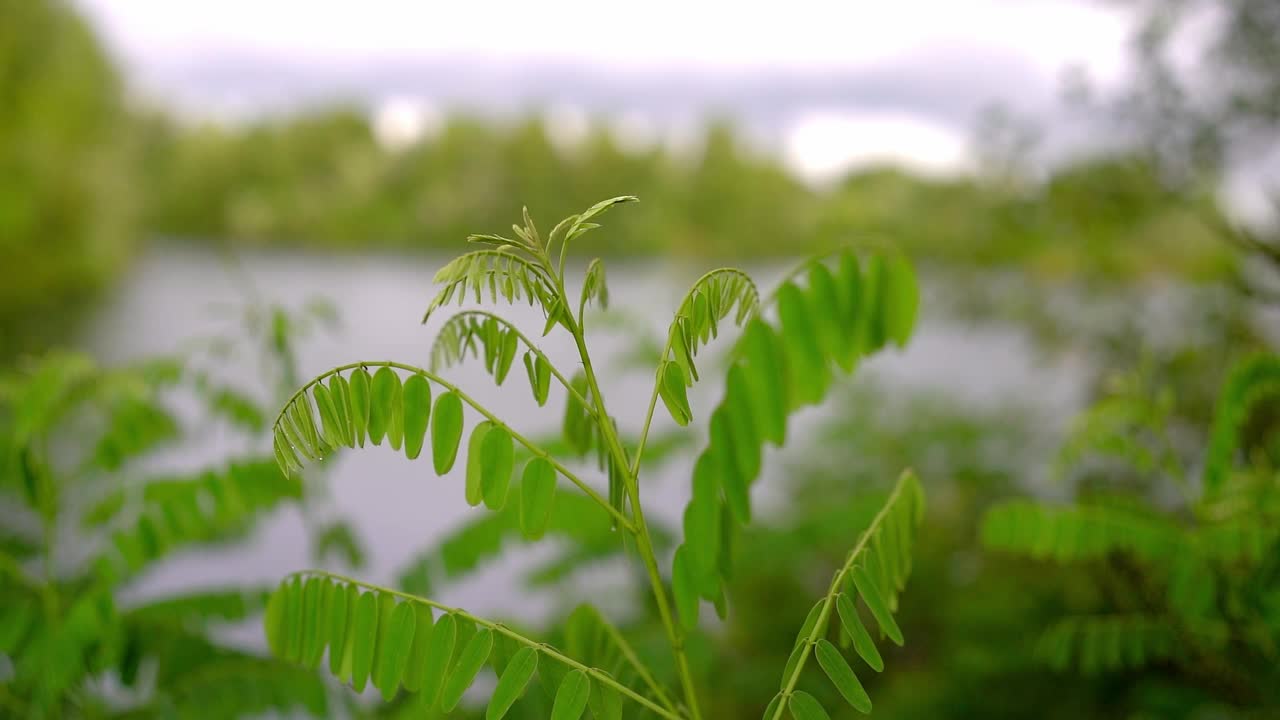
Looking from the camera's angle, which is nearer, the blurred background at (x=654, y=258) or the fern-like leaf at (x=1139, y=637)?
the fern-like leaf at (x=1139, y=637)

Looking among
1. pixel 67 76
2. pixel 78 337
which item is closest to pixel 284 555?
pixel 78 337

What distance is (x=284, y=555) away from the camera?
3.94 metres

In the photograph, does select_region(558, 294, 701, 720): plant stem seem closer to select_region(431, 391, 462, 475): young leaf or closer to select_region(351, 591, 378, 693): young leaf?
select_region(431, 391, 462, 475): young leaf

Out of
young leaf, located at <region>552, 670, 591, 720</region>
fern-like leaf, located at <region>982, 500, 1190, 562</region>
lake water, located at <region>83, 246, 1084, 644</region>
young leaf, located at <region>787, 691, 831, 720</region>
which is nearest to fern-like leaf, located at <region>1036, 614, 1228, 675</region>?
fern-like leaf, located at <region>982, 500, 1190, 562</region>

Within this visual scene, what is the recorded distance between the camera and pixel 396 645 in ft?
1.92

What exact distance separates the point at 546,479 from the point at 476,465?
0.05 m

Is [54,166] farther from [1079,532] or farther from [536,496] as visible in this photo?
[1079,532]

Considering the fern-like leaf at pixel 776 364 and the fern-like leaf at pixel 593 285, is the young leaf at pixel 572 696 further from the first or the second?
the fern-like leaf at pixel 593 285

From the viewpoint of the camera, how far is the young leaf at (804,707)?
0.56 metres

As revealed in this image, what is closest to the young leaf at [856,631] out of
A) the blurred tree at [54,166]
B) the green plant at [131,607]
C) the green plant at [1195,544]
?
the green plant at [1195,544]

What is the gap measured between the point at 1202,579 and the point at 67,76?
639cm

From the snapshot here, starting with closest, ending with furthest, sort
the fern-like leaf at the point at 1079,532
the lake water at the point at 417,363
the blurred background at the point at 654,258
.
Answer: the fern-like leaf at the point at 1079,532 → the blurred background at the point at 654,258 → the lake water at the point at 417,363

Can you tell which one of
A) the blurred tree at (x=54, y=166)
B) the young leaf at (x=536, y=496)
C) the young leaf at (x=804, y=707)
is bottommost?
the young leaf at (x=804, y=707)

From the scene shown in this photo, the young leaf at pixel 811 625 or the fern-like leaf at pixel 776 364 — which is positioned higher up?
the fern-like leaf at pixel 776 364
